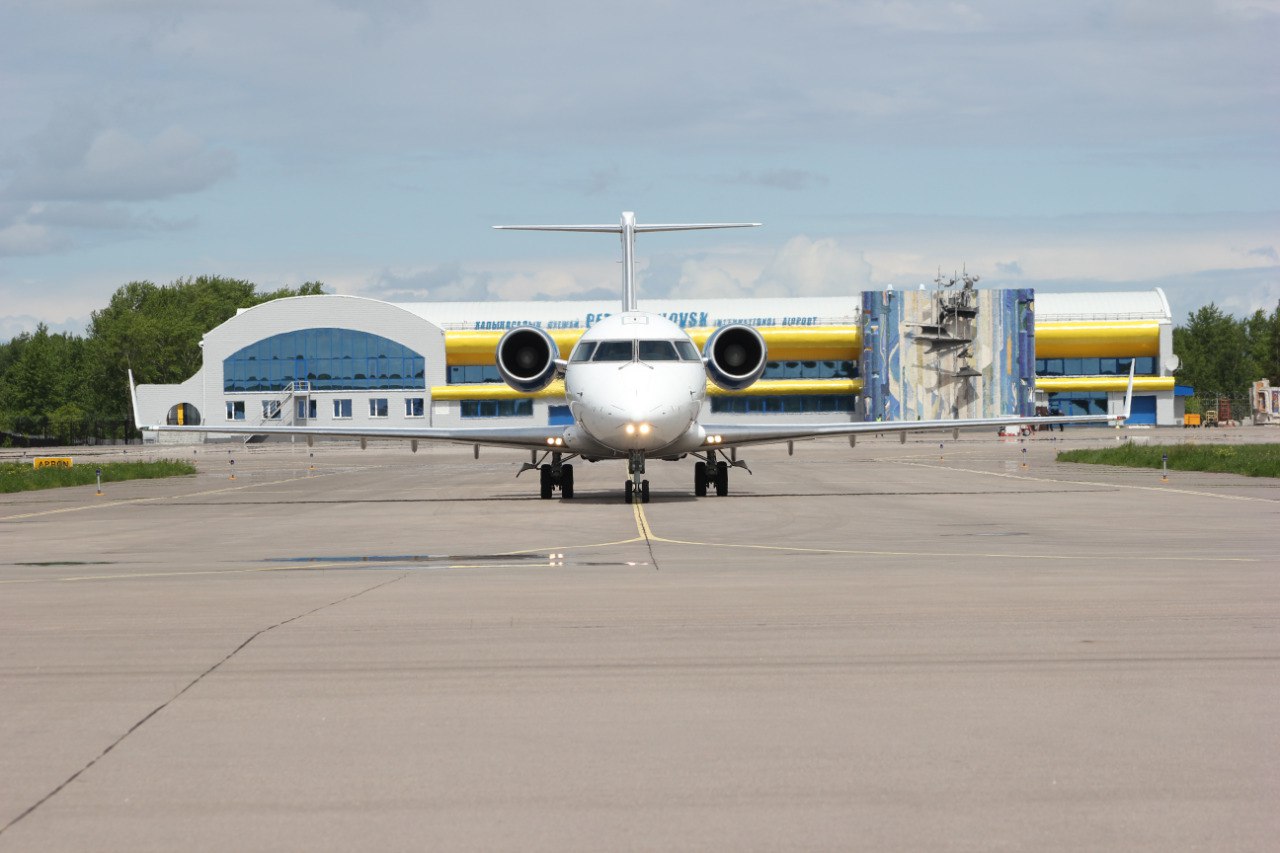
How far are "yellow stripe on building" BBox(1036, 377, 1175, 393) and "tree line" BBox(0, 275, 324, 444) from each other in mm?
70845

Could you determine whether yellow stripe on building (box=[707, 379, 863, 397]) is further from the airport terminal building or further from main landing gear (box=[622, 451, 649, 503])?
main landing gear (box=[622, 451, 649, 503])

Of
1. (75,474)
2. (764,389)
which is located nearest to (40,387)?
(764,389)

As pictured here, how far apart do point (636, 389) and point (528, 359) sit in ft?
14.3

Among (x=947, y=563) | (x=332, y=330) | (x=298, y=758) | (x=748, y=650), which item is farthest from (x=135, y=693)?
(x=332, y=330)

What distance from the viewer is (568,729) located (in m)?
7.10

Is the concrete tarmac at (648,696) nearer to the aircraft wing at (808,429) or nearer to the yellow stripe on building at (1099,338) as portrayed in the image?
the aircraft wing at (808,429)

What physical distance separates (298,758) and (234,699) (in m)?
1.61

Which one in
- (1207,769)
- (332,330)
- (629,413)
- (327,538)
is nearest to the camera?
(1207,769)

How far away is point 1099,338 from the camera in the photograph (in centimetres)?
10388

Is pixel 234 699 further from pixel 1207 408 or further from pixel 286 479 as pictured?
pixel 1207 408

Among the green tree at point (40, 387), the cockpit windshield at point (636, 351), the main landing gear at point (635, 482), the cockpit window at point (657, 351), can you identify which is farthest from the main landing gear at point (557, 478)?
the green tree at point (40, 387)

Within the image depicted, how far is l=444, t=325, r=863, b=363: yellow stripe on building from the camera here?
336 ft

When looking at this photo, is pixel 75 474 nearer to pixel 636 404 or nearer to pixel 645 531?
pixel 636 404

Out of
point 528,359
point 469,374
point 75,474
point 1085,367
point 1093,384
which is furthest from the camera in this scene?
point 1085,367
